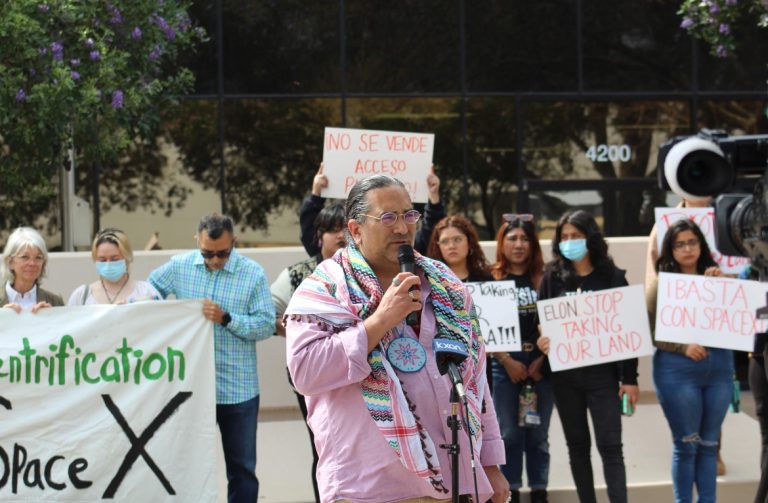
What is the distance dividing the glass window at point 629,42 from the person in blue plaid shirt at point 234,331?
949cm

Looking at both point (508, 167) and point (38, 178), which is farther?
point (508, 167)

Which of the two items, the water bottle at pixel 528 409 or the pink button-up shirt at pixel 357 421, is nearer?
the pink button-up shirt at pixel 357 421

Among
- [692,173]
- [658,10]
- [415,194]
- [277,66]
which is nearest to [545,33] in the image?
[658,10]

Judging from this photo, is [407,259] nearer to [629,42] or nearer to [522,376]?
[522,376]

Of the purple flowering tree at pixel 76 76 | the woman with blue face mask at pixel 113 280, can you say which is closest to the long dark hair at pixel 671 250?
the woman with blue face mask at pixel 113 280

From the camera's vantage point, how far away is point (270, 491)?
8641 mm

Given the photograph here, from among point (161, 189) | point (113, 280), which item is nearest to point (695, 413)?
point (113, 280)

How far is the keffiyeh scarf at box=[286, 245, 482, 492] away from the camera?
4320 mm

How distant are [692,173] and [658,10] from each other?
11803 mm

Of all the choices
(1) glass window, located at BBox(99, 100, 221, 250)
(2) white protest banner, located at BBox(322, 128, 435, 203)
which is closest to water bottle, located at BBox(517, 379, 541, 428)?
(2) white protest banner, located at BBox(322, 128, 435, 203)

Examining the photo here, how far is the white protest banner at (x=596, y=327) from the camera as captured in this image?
775 centimetres

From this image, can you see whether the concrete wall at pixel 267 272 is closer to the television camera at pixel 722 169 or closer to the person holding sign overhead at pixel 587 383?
the person holding sign overhead at pixel 587 383

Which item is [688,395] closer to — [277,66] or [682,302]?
[682,302]

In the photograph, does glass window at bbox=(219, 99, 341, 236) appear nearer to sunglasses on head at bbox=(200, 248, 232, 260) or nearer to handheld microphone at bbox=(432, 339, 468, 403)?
sunglasses on head at bbox=(200, 248, 232, 260)
